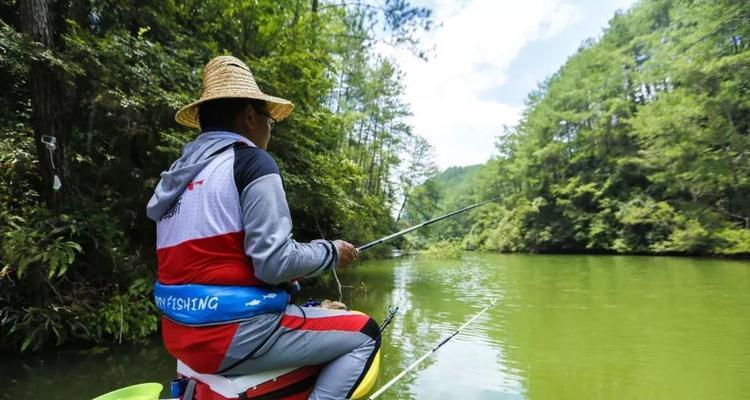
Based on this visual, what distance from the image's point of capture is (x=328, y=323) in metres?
1.50

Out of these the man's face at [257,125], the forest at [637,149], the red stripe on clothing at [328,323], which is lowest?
the red stripe on clothing at [328,323]

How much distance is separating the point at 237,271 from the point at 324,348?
411mm

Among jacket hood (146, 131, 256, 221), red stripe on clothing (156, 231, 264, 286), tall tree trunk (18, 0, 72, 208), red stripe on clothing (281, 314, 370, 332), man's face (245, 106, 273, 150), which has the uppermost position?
tall tree trunk (18, 0, 72, 208)

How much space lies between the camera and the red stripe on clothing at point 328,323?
1.43 m

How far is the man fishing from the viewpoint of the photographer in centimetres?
129

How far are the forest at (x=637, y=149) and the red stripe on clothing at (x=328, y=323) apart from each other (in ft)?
61.0

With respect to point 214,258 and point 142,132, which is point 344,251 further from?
point 142,132

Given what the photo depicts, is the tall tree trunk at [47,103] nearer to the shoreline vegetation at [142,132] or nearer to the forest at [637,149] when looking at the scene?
the shoreline vegetation at [142,132]

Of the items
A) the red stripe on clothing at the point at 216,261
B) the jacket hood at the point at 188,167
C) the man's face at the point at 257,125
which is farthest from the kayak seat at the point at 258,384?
the man's face at the point at 257,125

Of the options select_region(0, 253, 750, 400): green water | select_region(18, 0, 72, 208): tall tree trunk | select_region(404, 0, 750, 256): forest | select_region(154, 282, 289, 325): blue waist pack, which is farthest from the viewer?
select_region(404, 0, 750, 256): forest

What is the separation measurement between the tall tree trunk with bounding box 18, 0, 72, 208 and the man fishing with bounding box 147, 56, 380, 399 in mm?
4203

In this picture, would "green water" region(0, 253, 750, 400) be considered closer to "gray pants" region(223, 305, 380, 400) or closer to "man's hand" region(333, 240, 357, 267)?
"gray pants" region(223, 305, 380, 400)

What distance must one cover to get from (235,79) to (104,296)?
4938 millimetres

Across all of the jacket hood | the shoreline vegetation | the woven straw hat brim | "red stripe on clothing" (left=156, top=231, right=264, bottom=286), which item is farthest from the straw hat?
the shoreline vegetation
